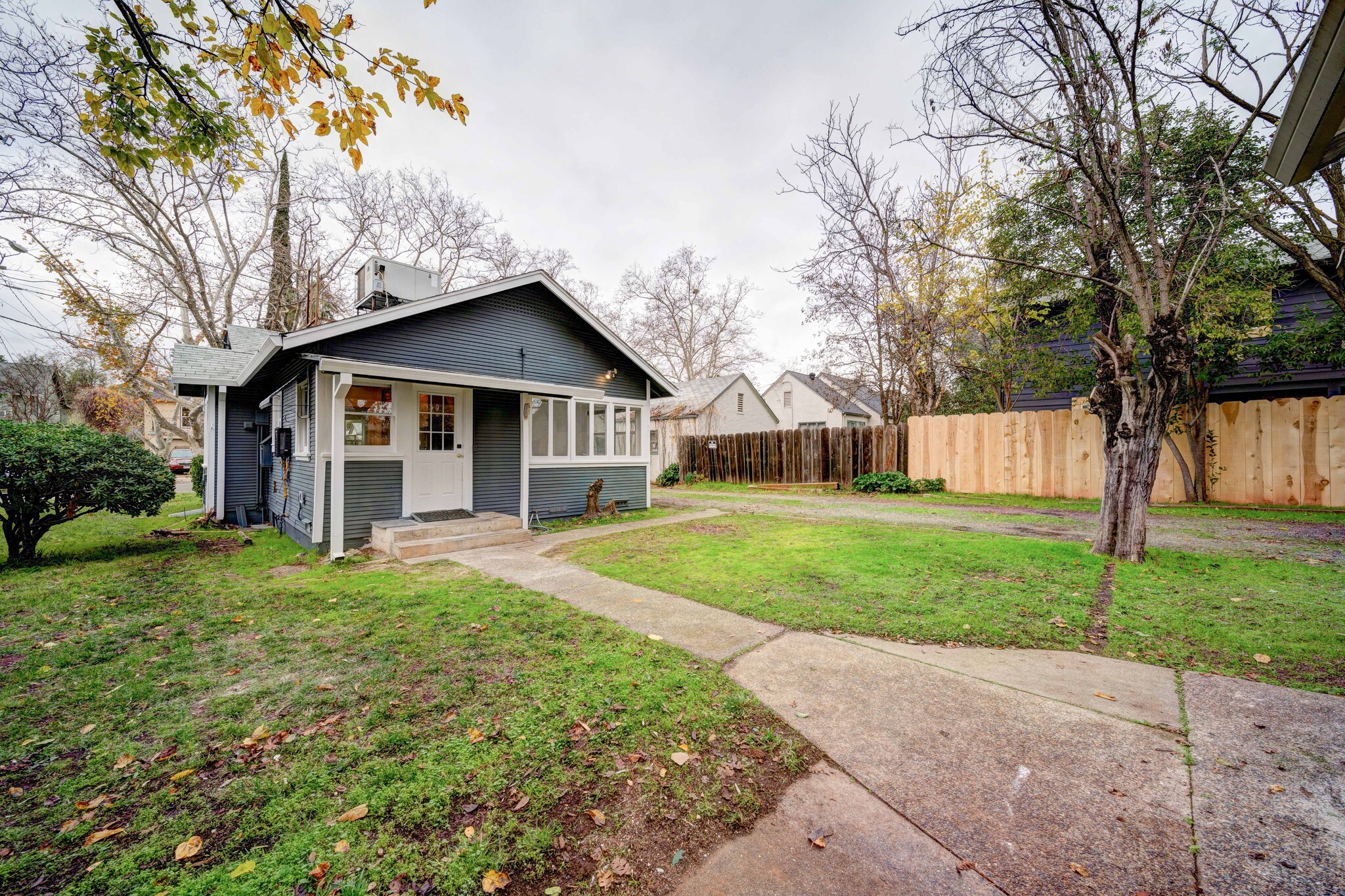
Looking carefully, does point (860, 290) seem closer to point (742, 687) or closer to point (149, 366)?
point (742, 687)

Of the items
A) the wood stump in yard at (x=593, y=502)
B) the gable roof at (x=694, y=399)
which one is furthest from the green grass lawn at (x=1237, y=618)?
the gable roof at (x=694, y=399)

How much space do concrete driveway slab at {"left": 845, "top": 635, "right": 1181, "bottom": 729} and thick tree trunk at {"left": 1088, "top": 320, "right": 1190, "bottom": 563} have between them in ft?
10.7

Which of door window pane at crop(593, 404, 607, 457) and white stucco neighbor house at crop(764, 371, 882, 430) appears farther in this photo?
white stucco neighbor house at crop(764, 371, 882, 430)

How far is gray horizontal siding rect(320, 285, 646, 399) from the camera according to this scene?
7887mm

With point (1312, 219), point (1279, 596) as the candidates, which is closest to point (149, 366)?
point (1279, 596)

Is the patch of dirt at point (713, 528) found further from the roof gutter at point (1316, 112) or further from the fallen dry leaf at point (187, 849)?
the fallen dry leaf at point (187, 849)

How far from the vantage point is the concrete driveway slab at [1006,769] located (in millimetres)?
1657

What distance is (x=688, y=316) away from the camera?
28781mm

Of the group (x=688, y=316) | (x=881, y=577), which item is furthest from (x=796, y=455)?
(x=688, y=316)

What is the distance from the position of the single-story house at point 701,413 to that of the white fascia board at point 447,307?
9.58 m

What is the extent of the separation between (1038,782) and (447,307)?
9.27m

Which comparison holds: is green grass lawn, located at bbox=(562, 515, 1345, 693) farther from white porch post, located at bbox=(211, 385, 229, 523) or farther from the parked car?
the parked car

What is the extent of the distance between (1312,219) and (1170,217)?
159 cm

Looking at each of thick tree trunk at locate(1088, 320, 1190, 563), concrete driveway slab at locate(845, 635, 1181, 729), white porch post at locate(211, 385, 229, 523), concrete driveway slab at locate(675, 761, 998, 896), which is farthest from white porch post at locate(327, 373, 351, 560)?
thick tree trunk at locate(1088, 320, 1190, 563)
